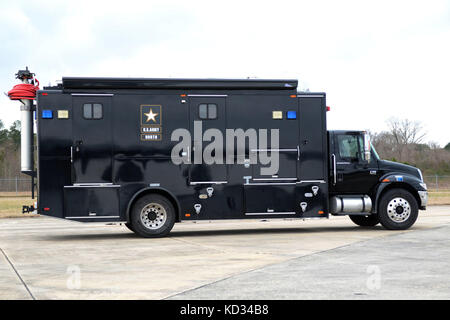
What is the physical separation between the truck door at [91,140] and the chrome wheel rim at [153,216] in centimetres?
109

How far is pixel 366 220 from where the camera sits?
17.4 meters

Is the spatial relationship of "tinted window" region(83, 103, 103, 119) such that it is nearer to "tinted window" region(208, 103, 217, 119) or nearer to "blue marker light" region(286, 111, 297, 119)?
"tinted window" region(208, 103, 217, 119)

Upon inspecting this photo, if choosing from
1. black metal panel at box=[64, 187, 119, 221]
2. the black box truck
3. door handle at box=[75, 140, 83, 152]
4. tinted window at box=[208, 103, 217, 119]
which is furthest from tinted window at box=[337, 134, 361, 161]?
door handle at box=[75, 140, 83, 152]

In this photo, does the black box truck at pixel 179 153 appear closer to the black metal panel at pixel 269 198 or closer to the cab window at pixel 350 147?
the black metal panel at pixel 269 198

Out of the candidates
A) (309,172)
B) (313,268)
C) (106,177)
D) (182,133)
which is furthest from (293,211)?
(313,268)

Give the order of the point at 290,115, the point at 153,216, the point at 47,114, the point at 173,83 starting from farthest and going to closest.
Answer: the point at 290,115
the point at 173,83
the point at 153,216
the point at 47,114

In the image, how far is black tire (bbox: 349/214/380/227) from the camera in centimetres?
1709

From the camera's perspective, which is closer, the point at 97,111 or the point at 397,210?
the point at 97,111

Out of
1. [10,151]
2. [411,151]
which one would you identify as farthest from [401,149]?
[10,151]

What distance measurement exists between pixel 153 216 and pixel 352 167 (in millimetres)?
5112

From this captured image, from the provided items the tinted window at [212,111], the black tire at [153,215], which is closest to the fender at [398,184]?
the tinted window at [212,111]

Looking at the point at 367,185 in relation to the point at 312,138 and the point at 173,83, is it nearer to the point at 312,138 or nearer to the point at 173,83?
the point at 312,138

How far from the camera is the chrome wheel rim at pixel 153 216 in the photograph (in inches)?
573
